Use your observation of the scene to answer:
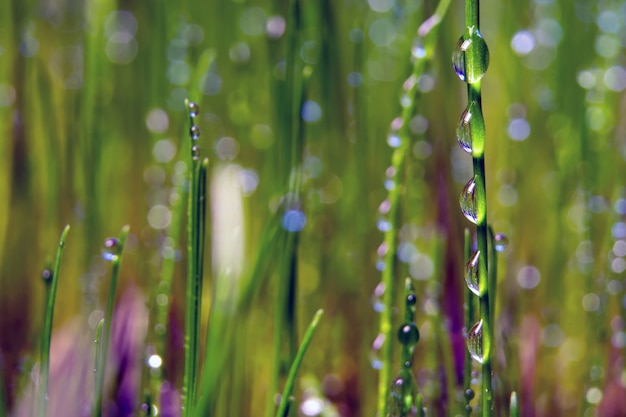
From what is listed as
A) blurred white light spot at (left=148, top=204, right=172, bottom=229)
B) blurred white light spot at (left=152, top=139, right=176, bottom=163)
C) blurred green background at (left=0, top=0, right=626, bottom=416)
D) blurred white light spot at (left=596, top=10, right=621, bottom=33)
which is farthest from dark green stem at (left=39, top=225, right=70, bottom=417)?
blurred white light spot at (left=596, top=10, right=621, bottom=33)

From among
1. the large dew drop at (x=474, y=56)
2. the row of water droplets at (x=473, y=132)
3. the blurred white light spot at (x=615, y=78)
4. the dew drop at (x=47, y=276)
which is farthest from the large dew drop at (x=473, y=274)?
the blurred white light spot at (x=615, y=78)

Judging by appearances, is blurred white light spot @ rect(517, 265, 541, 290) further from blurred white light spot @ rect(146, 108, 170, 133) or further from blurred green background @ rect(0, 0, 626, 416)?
blurred white light spot @ rect(146, 108, 170, 133)

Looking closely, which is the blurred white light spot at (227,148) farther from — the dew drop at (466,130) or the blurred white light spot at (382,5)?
the dew drop at (466,130)

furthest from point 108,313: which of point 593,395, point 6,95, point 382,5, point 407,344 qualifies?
point 382,5

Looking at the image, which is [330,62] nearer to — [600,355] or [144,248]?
[144,248]

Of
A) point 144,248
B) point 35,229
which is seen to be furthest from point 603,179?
point 35,229

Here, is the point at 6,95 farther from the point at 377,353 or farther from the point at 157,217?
the point at 377,353

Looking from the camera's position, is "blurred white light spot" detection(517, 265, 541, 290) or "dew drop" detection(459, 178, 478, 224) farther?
"blurred white light spot" detection(517, 265, 541, 290)
